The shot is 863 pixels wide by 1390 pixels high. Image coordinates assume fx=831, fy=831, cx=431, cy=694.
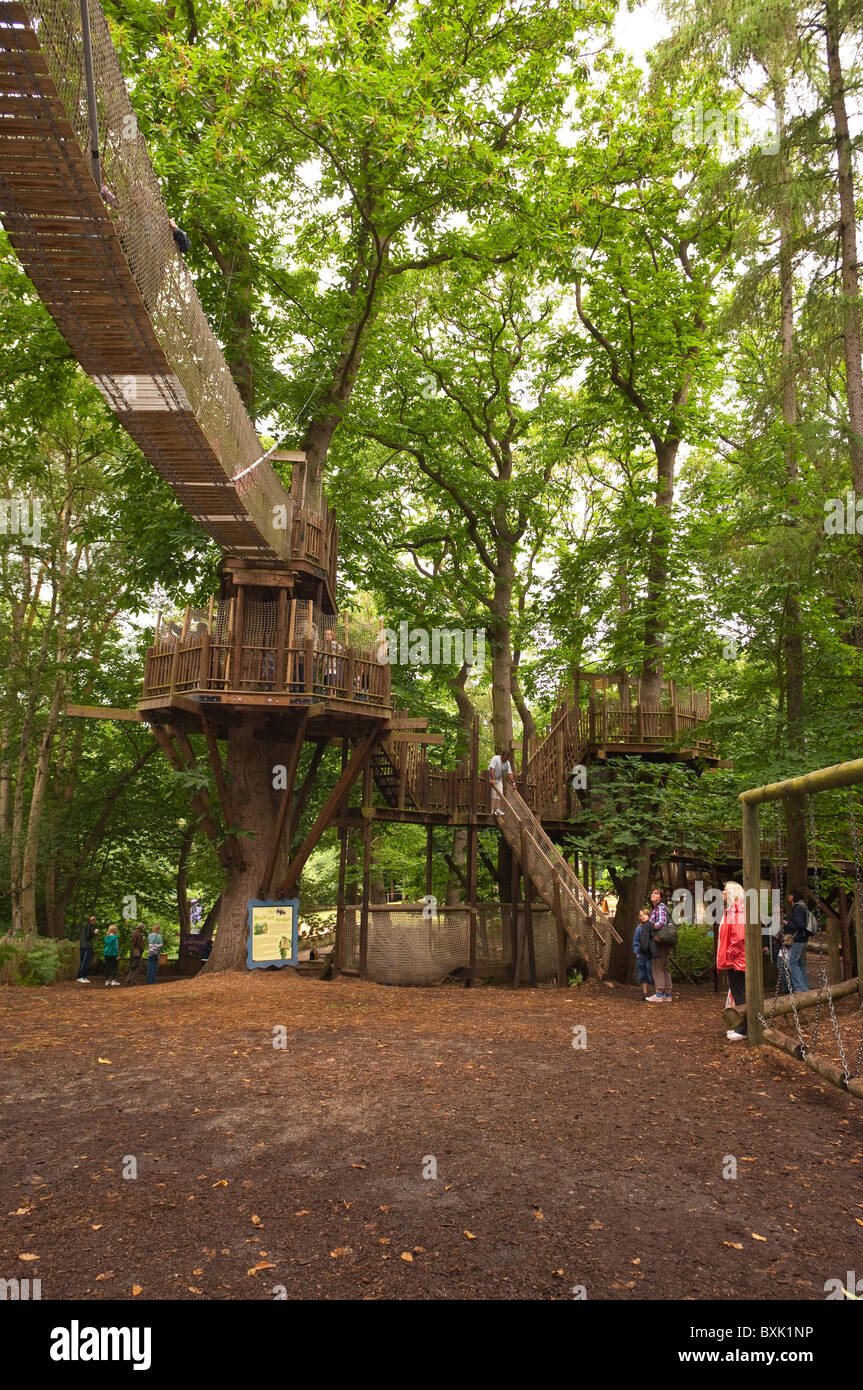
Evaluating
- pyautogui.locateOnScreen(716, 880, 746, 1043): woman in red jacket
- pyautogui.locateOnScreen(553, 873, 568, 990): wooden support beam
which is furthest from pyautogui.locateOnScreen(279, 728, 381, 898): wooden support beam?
pyautogui.locateOnScreen(716, 880, 746, 1043): woman in red jacket

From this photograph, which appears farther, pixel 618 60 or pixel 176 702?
pixel 618 60

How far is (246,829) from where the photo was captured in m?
16.7

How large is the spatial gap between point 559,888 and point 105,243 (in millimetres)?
12960

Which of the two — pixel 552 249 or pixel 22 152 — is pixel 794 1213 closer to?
pixel 22 152

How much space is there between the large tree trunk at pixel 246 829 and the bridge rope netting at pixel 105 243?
7.10 meters

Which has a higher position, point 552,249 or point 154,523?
point 552,249

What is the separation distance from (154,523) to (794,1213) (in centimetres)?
1531

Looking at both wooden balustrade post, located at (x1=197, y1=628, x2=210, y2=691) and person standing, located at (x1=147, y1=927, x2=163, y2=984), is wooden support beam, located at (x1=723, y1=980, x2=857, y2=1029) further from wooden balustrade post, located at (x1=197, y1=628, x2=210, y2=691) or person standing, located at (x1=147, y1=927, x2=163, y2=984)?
person standing, located at (x1=147, y1=927, x2=163, y2=984)

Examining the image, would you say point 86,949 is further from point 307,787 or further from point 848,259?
point 848,259

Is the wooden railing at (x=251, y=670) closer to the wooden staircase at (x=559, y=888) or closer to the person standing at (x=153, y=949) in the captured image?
the wooden staircase at (x=559, y=888)

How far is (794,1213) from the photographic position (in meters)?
4.78

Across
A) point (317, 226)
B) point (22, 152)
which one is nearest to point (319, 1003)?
point (22, 152)

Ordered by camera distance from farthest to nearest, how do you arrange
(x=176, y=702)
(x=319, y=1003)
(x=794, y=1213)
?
1. (x=176, y=702)
2. (x=319, y=1003)
3. (x=794, y=1213)

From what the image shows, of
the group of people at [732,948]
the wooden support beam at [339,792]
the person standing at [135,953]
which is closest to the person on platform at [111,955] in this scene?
the person standing at [135,953]
